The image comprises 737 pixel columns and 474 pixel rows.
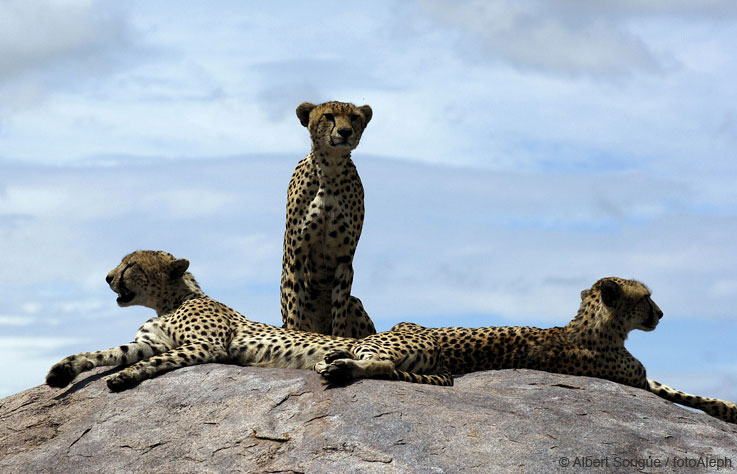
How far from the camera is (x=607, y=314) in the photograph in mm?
9945

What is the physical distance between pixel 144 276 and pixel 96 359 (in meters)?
→ 1.13

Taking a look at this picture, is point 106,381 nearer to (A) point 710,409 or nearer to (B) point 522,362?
(B) point 522,362

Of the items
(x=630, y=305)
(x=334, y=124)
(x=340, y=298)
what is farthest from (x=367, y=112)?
(x=630, y=305)

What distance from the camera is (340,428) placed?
22.8ft

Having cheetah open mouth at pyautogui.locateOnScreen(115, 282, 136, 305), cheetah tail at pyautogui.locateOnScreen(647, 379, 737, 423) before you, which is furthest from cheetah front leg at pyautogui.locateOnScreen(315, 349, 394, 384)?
cheetah tail at pyautogui.locateOnScreen(647, 379, 737, 423)

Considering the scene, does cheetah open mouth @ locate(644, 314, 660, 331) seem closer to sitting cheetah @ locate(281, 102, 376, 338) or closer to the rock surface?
the rock surface

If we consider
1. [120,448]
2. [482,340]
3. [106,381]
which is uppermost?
[482,340]

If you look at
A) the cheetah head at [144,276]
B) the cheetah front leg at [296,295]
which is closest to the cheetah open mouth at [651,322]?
the cheetah front leg at [296,295]

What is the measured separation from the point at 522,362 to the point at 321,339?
214 centimetres

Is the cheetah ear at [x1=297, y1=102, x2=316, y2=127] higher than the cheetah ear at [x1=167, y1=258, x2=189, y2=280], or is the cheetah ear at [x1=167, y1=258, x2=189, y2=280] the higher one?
the cheetah ear at [x1=297, y1=102, x2=316, y2=127]

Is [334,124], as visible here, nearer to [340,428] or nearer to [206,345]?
[206,345]

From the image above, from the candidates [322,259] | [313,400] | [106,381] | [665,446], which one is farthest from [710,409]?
[106,381]

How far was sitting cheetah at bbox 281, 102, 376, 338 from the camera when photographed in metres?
10.0

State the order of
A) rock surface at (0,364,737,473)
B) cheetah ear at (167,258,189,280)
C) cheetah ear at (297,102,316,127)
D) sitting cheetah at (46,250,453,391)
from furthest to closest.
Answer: cheetah ear at (297,102,316,127), cheetah ear at (167,258,189,280), sitting cheetah at (46,250,453,391), rock surface at (0,364,737,473)
